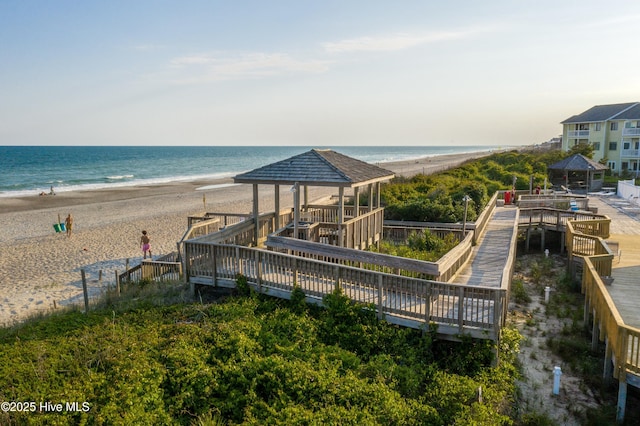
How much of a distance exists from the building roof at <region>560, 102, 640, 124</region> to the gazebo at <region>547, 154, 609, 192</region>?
1609cm

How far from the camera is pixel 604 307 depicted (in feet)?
29.3

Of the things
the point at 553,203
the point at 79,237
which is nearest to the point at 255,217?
the point at 79,237

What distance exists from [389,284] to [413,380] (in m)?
2.06

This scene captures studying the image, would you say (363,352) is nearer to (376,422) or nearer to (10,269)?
(376,422)

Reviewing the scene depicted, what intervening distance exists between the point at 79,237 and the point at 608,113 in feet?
181

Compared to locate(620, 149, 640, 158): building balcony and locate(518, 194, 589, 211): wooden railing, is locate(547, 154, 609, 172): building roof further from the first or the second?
locate(620, 149, 640, 158): building balcony

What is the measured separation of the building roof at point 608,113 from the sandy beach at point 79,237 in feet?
105

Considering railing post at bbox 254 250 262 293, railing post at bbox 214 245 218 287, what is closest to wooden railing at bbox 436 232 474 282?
railing post at bbox 254 250 262 293

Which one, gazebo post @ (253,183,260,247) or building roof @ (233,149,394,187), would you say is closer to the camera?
building roof @ (233,149,394,187)

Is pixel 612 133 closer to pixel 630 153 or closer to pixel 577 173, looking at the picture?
pixel 630 153

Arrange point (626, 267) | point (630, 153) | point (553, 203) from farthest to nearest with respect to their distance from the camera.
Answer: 1. point (630, 153)
2. point (553, 203)
3. point (626, 267)

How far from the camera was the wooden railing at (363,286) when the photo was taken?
833 centimetres

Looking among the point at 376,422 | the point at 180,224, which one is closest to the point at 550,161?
the point at 180,224

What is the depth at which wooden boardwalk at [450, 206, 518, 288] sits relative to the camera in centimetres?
1161
